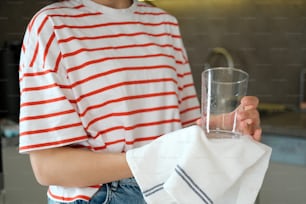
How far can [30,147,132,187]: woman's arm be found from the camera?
467mm

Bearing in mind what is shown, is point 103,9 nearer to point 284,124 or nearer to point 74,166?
point 74,166

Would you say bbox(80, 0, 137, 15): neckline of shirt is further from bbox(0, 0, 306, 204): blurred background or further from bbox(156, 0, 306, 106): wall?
bbox(156, 0, 306, 106): wall

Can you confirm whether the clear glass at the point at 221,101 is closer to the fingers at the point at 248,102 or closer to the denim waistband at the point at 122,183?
the fingers at the point at 248,102

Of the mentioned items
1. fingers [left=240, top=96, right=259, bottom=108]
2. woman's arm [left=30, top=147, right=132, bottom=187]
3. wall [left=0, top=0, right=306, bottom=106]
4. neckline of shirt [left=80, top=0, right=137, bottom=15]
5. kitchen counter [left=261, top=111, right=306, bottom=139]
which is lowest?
kitchen counter [left=261, top=111, right=306, bottom=139]

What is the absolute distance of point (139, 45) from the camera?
0.55m

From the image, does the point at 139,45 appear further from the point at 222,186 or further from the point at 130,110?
the point at 222,186

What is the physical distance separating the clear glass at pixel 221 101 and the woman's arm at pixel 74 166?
0.33 ft

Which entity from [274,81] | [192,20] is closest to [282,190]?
[274,81]

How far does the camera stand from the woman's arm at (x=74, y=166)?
47 centimetres

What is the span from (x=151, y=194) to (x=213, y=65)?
1109mm

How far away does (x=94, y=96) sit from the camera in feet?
1.62

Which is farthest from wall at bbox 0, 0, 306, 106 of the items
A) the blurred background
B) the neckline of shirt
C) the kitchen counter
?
the neckline of shirt

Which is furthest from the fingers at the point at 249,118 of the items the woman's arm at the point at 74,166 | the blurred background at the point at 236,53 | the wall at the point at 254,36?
the wall at the point at 254,36

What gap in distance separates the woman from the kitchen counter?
26.8 inches
